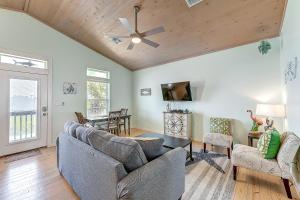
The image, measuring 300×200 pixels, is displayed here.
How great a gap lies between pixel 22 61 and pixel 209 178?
15.4 feet

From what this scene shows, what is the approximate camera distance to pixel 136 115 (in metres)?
6.27

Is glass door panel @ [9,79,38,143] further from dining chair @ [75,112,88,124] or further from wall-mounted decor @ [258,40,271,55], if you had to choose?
wall-mounted decor @ [258,40,271,55]

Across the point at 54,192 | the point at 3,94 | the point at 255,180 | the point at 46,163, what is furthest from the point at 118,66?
the point at 255,180

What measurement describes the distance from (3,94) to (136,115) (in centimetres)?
404

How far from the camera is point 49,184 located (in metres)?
2.28

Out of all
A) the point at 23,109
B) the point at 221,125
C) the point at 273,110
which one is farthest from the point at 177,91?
the point at 23,109

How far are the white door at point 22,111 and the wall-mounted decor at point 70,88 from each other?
506mm

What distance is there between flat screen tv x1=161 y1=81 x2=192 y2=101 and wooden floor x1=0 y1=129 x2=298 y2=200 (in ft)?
7.70

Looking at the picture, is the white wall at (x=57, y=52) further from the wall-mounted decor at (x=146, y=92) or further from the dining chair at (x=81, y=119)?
the wall-mounted decor at (x=146, y=92)

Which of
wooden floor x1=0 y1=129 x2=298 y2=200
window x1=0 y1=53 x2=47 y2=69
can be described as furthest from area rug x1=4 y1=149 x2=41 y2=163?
window x1=0 y1=53 x2=47 y2=69

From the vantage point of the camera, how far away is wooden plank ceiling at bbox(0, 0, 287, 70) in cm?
270

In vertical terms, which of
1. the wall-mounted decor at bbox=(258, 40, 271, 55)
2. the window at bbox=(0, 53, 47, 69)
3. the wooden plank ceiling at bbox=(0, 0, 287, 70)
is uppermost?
the wooden plank ceiling at bbox=(0, 0, 287, 70)

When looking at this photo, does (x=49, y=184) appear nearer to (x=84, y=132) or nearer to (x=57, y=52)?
(x=84, y=132)

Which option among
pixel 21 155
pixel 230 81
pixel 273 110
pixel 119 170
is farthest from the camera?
pixel 230 81
